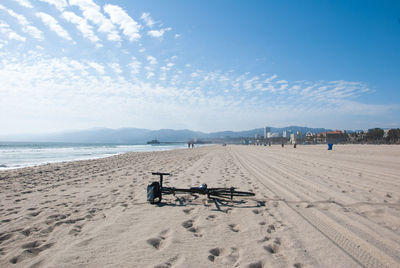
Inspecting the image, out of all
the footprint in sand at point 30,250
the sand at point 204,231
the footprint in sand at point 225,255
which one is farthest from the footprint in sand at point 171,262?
the footprint in sand at point 30,250

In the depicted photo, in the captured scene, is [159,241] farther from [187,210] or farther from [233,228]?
[187,210]

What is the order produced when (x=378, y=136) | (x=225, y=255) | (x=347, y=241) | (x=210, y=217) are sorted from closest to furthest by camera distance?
(x=225, y=255) → (x=347, y=241) → (x=210, y=217) → (x=378, y=136)

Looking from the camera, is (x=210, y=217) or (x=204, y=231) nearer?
(x=204, y=231)

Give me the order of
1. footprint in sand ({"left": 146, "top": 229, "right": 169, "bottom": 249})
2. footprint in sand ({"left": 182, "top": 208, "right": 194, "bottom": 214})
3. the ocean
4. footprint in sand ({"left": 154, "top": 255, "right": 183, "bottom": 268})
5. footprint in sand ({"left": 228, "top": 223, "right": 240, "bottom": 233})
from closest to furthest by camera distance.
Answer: footprint in sand ({"left": 154, "top": 255, "right": 183, "bottom": 268}), footprint in sand ({"left": 146, "top": 229, "right": 169, "bottom": 249}), footprint in sand ({"left": 228, "top": 223, "right": 240, "bottom": 233}), footprint in sand ({"left": 182, "top": 208, "right": 194, "bottom": 214}), the ocean

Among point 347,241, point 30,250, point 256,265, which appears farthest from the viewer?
point 347,241

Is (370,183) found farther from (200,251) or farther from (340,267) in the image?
(200,251)

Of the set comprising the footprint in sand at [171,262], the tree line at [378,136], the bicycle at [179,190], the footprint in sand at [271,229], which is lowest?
the footprint in sand at [271,229]

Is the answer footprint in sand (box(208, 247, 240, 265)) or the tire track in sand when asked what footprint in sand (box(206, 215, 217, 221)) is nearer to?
footprint in sand (box(208, 247, 240, 265))

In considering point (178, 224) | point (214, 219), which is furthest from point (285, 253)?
point (178, 224)

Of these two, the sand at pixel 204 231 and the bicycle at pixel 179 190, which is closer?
the sand at pixel 204 231

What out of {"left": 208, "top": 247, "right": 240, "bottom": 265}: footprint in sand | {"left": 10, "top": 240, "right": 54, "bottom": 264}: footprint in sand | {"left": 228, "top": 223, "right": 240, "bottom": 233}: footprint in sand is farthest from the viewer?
{"left": 228, "top": 223, "right": 240, "bottom": 233}: footprint in sand

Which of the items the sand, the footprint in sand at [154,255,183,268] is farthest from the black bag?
the footprint in sand at [154,255,183,268]

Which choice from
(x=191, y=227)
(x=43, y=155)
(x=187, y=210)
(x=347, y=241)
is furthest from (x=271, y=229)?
(x=43, y=155)

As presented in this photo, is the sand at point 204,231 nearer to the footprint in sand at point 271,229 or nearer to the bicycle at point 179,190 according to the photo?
the footprint in sand at point 271,229
